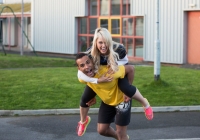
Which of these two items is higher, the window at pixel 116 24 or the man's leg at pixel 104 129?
the window at pixel 116 24

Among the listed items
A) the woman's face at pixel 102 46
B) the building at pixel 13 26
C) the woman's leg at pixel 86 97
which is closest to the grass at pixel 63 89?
the woman's leg at pixel 86 97

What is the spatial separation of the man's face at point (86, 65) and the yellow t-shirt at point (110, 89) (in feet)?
0.32

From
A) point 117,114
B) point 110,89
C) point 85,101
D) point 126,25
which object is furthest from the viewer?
point 126,25

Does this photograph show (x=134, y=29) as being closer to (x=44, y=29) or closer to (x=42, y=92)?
(x=44, y=29)

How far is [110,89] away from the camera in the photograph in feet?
19.6

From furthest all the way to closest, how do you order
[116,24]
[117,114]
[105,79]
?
[116,24], [117,114], [105,79]

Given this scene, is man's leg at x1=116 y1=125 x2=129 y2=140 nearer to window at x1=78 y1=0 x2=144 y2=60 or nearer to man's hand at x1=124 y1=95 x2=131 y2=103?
man's hand at x1=124 y1=95 x2=131 y2=103

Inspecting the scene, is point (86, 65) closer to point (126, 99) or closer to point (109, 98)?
point (109, 98)

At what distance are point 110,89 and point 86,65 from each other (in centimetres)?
44

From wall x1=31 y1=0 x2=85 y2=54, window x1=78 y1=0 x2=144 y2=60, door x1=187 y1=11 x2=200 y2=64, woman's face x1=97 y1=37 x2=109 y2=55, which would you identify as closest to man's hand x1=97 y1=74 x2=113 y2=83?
woman's face x1=97 y1=37 x2=109 y2=55

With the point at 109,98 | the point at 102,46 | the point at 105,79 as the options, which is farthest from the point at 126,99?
the point at 102,46

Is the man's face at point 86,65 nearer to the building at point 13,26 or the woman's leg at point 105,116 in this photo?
the woman's leg at point 105,116

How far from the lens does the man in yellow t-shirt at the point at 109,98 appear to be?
5844mm

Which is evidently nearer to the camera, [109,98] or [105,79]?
[105,79]
